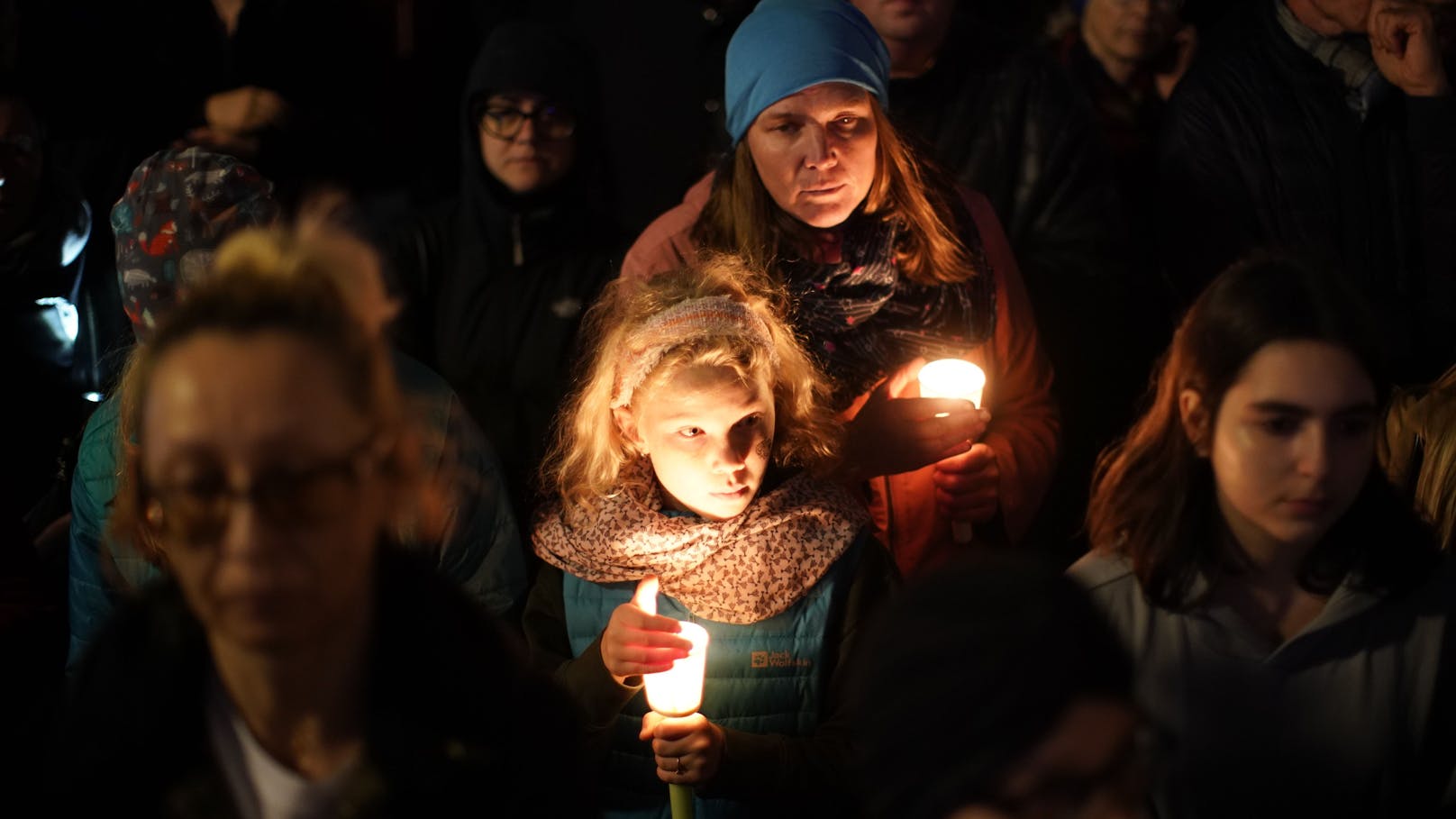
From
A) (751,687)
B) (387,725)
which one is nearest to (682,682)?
(751,687)

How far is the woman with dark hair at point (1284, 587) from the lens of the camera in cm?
216

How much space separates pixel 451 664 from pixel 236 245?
56cm

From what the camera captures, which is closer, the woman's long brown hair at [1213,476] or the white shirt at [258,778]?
the white shirt at [258,778]

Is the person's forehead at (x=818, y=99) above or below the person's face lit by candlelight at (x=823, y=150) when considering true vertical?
above

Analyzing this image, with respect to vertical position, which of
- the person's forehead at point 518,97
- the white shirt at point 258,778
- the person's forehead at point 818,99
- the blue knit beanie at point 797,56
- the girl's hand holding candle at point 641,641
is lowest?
the girl's hand holding candle at point 641,641

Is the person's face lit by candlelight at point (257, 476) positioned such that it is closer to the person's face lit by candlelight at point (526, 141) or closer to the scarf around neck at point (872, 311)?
the scarf around neck at point (872, 311)

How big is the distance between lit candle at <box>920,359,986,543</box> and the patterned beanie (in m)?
1.41

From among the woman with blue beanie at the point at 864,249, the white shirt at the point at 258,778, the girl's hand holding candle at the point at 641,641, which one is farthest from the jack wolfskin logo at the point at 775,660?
the white shirt at the point at 258,778

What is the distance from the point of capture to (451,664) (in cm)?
169

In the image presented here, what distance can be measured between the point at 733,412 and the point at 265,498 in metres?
1.24

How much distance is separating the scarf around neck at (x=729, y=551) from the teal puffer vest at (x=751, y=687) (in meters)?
0.03

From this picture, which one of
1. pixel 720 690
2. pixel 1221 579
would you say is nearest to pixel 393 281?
pixel 720 690

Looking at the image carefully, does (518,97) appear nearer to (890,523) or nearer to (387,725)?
(890,523)

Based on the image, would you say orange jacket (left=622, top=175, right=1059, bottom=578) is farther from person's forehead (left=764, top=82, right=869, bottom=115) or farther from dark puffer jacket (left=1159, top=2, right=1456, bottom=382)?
dark puffer jacket (left=1159, top=2, right=1456, bottom=382)
